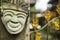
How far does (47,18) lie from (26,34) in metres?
0.27

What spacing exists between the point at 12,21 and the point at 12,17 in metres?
0.04

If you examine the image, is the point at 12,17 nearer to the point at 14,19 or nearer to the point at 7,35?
the point at 14,19

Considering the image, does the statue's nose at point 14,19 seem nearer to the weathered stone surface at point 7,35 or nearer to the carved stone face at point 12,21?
the carved stone face at point 12,21

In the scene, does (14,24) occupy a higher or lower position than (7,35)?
higher

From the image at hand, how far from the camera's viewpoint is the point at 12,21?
6.16ft

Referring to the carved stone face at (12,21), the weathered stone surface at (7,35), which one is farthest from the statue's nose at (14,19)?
the weathered stone surface at (7,35)

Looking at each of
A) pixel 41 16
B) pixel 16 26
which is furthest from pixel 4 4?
pixel 41 16

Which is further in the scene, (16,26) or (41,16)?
(41,16)

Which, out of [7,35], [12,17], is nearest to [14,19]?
[12,17]

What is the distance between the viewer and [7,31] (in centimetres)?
191

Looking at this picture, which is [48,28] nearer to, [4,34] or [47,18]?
[47,18]

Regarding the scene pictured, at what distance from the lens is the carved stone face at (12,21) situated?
1.88 meters

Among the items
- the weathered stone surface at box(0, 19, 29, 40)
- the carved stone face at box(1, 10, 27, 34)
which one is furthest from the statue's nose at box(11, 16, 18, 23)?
the weathered stone surface at box(0, 19, 29, 40)

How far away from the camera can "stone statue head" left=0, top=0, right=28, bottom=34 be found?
73.9 inches
